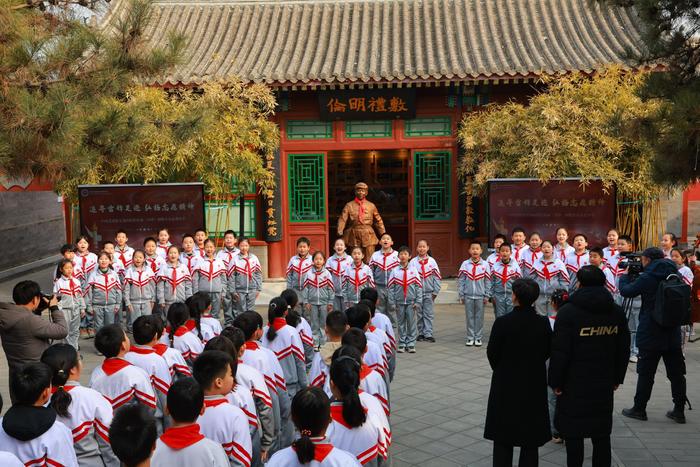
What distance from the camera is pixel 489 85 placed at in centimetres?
1472

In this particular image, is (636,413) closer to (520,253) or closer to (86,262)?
(520,253)

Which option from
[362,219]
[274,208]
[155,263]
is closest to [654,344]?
[155,263]

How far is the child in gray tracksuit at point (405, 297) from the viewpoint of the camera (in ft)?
34.1

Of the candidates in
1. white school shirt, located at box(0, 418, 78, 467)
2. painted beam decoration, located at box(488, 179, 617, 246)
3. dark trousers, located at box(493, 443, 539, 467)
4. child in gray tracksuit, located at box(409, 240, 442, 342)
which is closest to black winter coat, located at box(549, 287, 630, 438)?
dark trousers, located at box(493, 443, 539, 467)

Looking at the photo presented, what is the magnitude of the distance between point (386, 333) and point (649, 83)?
3.11 m

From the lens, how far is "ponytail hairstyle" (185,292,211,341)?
A: 6859 millimetres

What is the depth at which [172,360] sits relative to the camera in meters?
5.93

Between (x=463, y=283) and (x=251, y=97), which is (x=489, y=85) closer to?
(x=251, y=97)

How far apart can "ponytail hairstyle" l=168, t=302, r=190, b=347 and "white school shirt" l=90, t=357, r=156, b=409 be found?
129 centimetres

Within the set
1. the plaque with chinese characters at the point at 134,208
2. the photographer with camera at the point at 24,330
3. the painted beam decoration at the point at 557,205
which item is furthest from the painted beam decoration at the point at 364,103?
the photographer with camera at the point at 24,330

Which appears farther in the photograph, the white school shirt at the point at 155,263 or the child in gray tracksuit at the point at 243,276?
the child in gray tracksuit at the point at 243,276

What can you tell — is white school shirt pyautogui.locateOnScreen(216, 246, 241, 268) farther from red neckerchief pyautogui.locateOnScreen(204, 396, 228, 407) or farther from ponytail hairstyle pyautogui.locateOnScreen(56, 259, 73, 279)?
red neckerchief pyautogui.locateOnScreen(204, 396, 228, 407)

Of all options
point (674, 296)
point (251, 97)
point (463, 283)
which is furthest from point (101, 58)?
point (251, 97)

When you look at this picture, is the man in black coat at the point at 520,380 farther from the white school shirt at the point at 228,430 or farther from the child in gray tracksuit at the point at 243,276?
the child in gray tracksuit at the point at 243,276
